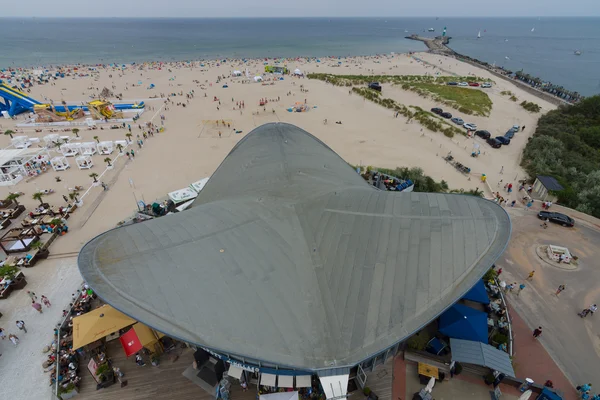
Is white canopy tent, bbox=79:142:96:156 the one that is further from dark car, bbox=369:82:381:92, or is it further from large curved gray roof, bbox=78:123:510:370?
dark car, bbox=369:82:381:92

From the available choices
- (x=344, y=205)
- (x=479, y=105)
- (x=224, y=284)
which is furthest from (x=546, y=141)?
(x=224, y=284)

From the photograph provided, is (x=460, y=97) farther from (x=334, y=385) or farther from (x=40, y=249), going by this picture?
(x=40, y=249)

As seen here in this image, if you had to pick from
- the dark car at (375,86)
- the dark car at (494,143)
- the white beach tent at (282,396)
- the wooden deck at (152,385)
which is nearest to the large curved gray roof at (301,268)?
the white beach tent at (282,396)

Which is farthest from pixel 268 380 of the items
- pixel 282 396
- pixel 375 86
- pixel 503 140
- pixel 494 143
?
pixel 375 86

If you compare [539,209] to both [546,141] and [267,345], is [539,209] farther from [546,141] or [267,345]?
[267,345]

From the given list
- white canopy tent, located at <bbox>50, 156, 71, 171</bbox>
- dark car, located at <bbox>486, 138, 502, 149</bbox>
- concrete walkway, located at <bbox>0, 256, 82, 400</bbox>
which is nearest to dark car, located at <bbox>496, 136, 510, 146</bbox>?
dark car, located at <bbox>486, 138, 502, 149</bbox>

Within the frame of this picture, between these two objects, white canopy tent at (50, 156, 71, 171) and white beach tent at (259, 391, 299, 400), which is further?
white canopy tent at (50, 156, 71, 171)
